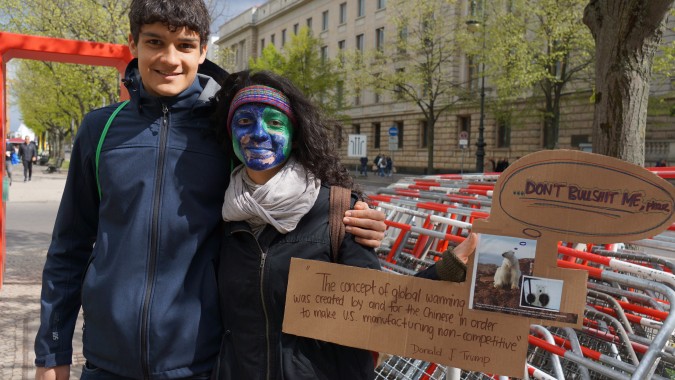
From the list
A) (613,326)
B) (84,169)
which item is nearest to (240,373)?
(84,169)

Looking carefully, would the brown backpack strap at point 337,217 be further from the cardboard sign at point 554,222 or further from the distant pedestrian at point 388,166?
the distant pedestrian at point 388,166

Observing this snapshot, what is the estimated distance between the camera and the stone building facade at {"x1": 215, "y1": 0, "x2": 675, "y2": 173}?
27734mm

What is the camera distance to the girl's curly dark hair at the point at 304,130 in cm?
196

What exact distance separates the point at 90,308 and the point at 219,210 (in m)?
0.49

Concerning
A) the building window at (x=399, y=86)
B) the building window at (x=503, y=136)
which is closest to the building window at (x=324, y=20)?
the building window at (x=399, y=86)

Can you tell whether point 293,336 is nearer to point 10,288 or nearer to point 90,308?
point 90,308

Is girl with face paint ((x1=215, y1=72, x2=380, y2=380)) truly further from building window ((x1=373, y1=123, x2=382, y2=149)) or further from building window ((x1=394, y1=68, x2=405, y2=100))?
building window ((x1=373, y1=123, x2=382, y2=149))

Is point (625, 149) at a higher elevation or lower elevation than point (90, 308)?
higher

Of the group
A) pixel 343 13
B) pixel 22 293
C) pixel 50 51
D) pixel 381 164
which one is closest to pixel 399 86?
pixel 381 164

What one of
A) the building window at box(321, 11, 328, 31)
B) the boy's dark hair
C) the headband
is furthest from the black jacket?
the building window at box(321, 11, 328, 31)

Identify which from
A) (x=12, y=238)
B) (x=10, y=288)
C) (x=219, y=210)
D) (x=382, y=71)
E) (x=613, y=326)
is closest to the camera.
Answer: (x=219, y=210)

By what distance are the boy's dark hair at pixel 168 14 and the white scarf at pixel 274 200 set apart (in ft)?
1.69

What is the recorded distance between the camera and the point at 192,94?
2.04 meters

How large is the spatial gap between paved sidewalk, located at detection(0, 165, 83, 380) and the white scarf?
3140 millimetres
